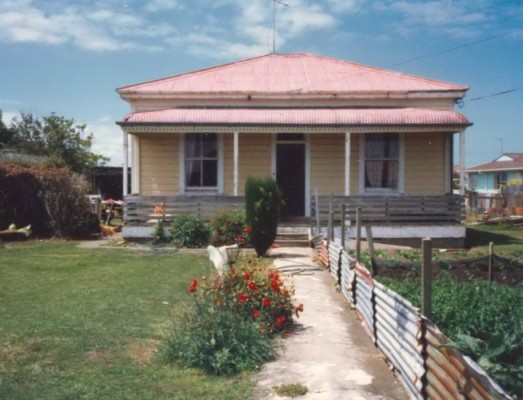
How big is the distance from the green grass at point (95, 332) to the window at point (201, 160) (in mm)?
5781

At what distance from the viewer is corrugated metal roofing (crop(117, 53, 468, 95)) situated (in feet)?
59.1

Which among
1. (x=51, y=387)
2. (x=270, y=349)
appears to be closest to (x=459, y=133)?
(x=270, y=349)

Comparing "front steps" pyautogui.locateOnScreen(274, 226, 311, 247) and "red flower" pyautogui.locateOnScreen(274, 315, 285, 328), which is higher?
"front steps" pyautogui.locateOnScreen(274, 226, 311, 247)

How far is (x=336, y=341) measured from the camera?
642 centimetres

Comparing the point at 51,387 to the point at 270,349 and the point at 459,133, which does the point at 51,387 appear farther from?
the point at 459,133

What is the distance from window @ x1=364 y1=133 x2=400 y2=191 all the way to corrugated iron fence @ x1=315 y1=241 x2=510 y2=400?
35.1 ft

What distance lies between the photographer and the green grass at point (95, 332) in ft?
16.3

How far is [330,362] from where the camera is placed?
5.59 meters

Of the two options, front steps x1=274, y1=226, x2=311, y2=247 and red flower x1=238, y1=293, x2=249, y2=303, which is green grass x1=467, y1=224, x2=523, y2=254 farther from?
red flower x1=238, y1=293, x2=249, y2=303

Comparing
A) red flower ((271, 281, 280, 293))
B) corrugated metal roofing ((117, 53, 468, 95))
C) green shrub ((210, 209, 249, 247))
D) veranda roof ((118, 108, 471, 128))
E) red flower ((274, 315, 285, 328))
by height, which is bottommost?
red flower ((274, 315, 285, 328))

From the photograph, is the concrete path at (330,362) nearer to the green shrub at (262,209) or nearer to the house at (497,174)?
the green shrub at (262,209)

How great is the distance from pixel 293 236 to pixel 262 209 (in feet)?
10.2


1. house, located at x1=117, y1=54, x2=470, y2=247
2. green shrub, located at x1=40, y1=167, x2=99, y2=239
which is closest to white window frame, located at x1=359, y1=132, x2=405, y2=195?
house, located at x1=117, y1=54, x2=470, y2=247

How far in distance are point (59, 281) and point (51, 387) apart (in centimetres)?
569
